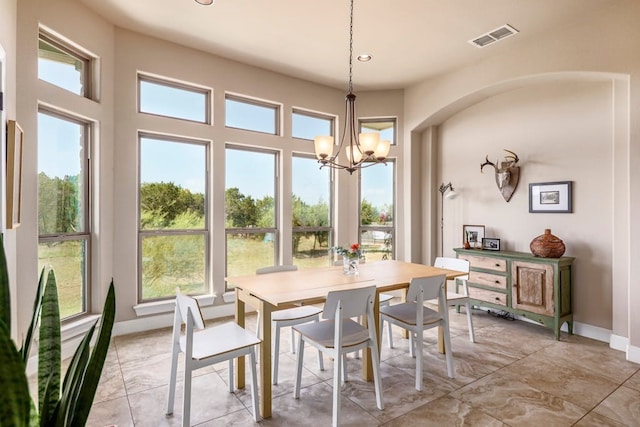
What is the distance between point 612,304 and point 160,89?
5.48 meters

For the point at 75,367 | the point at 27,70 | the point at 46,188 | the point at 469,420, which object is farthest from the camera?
the point at 46,188

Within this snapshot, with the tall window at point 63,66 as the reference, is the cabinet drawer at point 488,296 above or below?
below

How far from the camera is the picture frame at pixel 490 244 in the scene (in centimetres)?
436

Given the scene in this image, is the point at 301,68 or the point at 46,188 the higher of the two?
the point at 301,68

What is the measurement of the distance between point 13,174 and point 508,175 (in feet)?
16.2

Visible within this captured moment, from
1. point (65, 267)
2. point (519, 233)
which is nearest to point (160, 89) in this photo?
point (65, 267)

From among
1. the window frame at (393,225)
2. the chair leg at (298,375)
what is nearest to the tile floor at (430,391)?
the chair leg at (298,375)

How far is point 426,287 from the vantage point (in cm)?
265

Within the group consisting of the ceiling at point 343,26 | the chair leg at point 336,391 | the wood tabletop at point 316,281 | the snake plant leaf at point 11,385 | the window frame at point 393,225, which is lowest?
the chair leg at point 336,391

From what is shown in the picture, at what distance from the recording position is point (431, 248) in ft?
17.0

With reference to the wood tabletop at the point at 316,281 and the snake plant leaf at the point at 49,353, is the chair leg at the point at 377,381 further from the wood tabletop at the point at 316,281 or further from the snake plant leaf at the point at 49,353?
the snake plant leaf at the point at 49,353

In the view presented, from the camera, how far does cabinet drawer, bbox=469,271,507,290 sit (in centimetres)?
404

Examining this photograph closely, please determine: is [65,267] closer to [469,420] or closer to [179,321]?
[179,321]

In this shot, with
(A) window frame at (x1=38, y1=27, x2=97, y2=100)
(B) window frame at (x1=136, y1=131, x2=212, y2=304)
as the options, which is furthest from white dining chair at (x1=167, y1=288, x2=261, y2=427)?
(A) window frame at (x1=38, y1=27, x2=97, y2=100)
